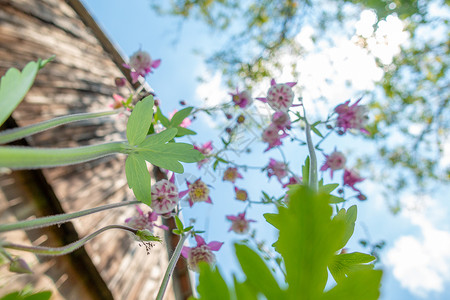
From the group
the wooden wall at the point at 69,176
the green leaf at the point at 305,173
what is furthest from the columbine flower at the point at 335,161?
the wooden wall at the point at 69,176

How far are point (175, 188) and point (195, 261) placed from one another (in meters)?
0.28

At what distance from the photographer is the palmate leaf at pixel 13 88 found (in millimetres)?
442

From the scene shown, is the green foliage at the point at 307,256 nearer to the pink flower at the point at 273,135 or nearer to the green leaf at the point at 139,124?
the green leaf at the point at 139,124

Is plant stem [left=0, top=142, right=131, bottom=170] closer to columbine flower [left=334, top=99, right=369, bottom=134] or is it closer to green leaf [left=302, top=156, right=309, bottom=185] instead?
green leaf [left=302, top=156, right=309, bottom=185]

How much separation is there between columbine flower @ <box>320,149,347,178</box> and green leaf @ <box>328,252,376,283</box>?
2.86ft

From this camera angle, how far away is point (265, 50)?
3.77 metres

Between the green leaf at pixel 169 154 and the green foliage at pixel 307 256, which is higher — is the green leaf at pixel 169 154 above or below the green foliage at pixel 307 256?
above

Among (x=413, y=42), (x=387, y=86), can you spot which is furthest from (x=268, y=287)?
(x=413, y=42)

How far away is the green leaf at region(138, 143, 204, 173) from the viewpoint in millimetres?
627

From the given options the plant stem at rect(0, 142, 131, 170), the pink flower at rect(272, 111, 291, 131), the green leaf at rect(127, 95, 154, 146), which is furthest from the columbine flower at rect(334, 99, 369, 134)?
the plant stem at rect(0, 142, 131, 170)

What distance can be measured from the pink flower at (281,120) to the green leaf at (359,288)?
1134 mm

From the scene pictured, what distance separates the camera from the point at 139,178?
0.66m

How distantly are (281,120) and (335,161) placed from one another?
1.15ft

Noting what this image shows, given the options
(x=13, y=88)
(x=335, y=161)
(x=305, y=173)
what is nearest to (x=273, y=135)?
(x=335, y=161)
